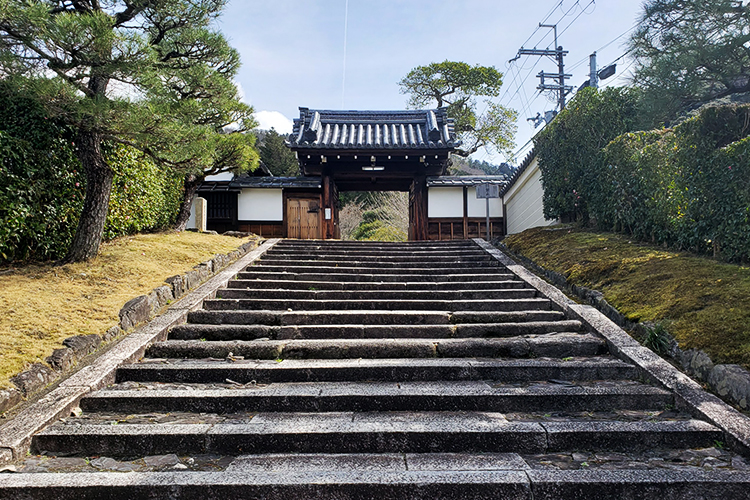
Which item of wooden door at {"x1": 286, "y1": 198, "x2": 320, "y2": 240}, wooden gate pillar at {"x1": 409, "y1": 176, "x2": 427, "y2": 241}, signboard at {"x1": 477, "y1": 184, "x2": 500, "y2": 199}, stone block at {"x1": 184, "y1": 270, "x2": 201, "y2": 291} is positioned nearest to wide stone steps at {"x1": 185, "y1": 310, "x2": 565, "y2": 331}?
stone block at {"x1": 184, "y1": 270, "x2": 201, "y2": 291}

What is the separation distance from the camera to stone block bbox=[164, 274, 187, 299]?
615 cm

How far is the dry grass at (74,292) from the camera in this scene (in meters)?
4.14

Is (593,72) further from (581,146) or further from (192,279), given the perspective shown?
(192,279)

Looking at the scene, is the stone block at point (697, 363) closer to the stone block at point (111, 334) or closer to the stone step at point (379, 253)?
the stone step at point (379, 253)

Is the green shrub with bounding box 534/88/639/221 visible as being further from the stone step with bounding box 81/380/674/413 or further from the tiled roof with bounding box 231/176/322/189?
the tiled roof with bounding box 231/176/322/189

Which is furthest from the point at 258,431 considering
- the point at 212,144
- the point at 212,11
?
the point at 212,11

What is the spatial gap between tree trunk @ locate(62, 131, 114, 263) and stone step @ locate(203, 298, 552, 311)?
2186 millimetres

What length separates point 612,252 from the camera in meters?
6.68

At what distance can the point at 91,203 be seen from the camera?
21.8 ft

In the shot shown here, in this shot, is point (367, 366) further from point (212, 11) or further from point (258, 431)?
point (212, 11)

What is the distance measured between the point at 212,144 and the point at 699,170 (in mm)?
7012

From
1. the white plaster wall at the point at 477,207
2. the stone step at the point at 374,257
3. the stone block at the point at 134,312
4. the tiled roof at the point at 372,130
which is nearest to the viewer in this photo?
the stone block at the point at 134,312

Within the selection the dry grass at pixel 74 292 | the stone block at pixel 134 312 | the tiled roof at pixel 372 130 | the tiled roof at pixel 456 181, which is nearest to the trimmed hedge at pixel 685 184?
the tiled roof at pixel 372 130

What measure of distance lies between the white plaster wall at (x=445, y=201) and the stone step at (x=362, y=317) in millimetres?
10550
